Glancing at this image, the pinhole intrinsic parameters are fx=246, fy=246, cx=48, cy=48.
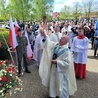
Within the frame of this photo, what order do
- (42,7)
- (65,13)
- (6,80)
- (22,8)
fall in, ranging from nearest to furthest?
(6,80) → (22,8) → (42,7) → (65,13)

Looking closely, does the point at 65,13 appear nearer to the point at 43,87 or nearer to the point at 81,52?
the point at 81,52

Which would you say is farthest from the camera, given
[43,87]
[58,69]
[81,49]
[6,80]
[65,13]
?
[65,13]

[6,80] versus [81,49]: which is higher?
[6,80]

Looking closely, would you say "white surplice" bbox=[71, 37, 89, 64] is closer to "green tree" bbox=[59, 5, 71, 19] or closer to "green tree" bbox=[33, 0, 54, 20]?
"green tree" bbox=[33, 0, 54, 20]

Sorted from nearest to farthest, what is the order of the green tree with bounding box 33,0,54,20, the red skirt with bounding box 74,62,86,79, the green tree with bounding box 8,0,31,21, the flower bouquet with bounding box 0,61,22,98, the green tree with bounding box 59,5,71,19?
the flower bouquet with bounding box 0,61,22,98 → the red skirt with bounding box 74,62,86,79 → the green tree with bounding box 8,0,31,21 → the green tree with bounding box 33,0,54,20 → the green tree with bounding box 59,5,71,19

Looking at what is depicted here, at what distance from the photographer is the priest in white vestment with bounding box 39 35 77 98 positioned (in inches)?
242

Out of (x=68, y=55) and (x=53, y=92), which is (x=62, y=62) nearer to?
(x=68, y=55)

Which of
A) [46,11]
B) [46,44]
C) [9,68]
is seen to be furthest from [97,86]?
[46,11]

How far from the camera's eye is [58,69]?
6203 mm

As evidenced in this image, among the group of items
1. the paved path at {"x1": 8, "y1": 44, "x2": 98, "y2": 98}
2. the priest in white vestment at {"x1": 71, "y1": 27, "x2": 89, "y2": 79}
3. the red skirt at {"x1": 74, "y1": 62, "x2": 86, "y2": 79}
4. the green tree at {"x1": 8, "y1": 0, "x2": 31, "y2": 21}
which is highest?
the green tree at {"x1": 8, "y1": 0, "x2": 31, "y2": 21}

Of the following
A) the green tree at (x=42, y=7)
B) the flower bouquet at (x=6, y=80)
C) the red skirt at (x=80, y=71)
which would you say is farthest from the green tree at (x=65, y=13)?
the flower bouquet at (x=6, y=80)

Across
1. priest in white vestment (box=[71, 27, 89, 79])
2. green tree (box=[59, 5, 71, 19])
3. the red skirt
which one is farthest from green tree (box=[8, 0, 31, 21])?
the red skirt

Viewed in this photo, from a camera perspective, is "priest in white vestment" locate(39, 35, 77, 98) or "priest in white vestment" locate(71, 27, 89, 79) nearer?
"priest in white vestment" locate(39, 35, 77, 98)

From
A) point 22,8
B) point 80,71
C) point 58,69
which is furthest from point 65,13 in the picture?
point 58,69
